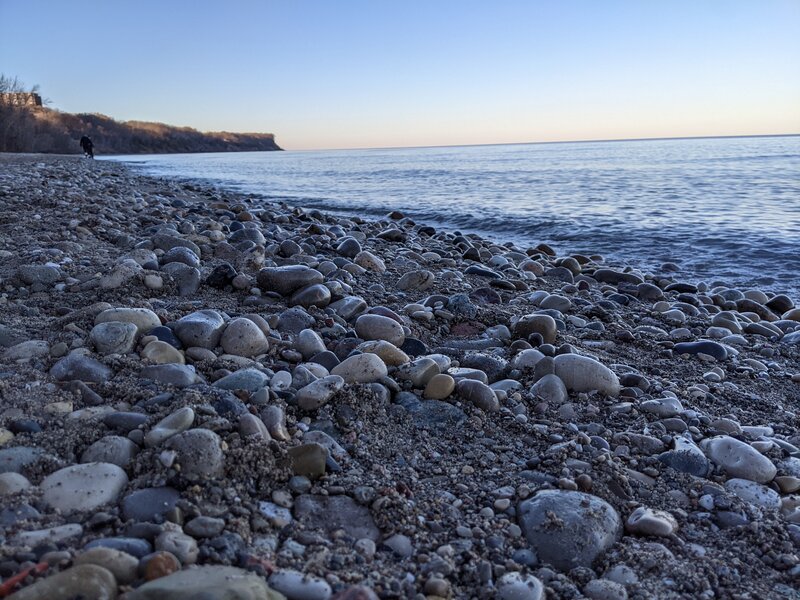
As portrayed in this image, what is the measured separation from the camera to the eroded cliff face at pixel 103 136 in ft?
113

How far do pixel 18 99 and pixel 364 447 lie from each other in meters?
45.6

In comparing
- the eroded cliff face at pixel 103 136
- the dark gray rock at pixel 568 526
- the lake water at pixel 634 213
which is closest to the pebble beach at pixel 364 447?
the dark gray rock at pixel 568 526

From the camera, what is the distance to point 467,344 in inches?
128

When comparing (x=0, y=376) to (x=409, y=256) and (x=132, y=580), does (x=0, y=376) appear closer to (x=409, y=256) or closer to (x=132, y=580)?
(x=132, y=580)

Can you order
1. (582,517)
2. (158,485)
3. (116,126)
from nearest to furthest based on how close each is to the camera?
(158,485), (582,517), (116,126)

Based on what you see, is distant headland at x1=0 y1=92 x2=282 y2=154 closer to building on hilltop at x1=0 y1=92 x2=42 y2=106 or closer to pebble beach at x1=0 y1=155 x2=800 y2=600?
building on hilltop at x1=0 y1=92 x2=42 y2=106

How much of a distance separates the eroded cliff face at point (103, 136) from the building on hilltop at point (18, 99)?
456 millimetres

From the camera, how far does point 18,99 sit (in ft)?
124

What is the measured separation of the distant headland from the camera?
1364 inches

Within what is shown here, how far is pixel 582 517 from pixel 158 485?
1.20m

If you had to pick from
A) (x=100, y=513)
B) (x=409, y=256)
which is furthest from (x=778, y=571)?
(x=409, y=256)

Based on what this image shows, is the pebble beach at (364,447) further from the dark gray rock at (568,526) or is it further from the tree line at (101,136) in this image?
the tree line at (101,136)

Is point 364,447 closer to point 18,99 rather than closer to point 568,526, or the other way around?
point 568,526

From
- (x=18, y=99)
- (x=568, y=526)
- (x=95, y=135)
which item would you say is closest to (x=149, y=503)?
(x=568, y=526)
